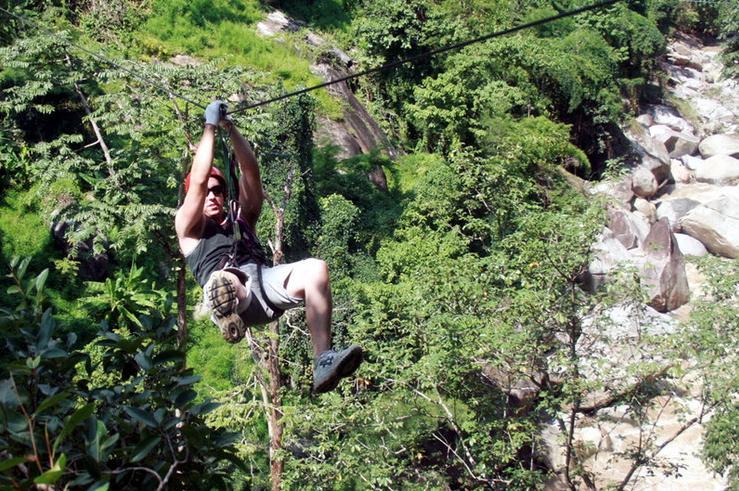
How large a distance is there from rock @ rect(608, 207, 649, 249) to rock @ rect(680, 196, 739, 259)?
1439 mm

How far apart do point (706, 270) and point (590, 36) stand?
13.8 metres

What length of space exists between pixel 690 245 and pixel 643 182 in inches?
110

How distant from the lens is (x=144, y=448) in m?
1.85

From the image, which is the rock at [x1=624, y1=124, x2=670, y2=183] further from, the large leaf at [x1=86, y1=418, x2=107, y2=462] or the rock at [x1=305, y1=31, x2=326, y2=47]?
the large leaf at [x1=86, y1=418, x2=107, y2=462]

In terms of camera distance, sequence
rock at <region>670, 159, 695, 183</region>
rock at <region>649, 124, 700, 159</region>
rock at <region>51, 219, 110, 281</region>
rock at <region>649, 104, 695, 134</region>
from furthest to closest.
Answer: rock at <region>649, 104, 695, 134</region>, rock at <region>649, 124, 700, 159</region>, rock at <region>670, 159, 695, 183</region>, rock at <region>51, 219, 110, 281</region>

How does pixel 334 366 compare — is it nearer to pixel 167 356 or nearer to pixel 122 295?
pixel 167 356

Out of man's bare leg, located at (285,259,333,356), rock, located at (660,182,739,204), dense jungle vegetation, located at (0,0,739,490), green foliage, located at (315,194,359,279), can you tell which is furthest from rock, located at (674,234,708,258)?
man's bare leg, located at (285,259,333,356)

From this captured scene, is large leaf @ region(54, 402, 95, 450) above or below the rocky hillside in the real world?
above

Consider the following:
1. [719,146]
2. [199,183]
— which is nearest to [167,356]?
[199,183]

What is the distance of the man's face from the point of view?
11.4ft

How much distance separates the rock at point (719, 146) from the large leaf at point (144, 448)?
21136 mm

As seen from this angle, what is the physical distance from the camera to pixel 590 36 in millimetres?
19094

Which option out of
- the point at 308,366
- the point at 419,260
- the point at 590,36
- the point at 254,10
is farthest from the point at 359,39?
the point at 308,366

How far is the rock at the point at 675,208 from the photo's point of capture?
17281 mm
